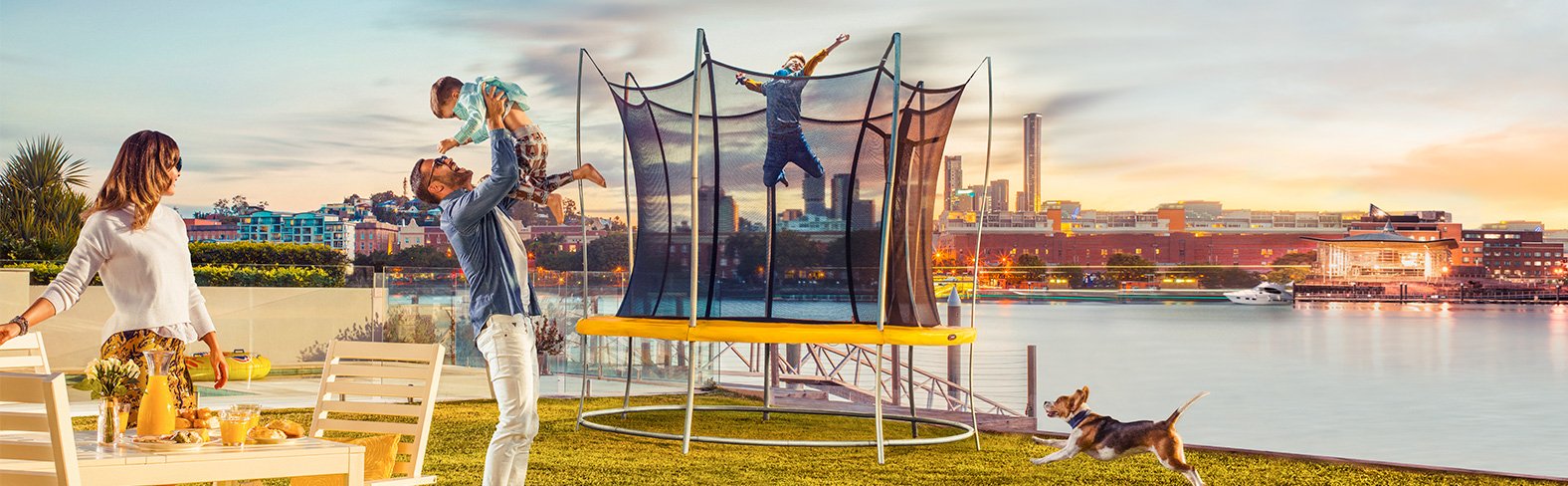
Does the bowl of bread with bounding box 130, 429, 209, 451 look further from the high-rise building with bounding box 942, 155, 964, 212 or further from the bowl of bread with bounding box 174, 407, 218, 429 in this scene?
the high-rise building with bounding box 942, 155, 964, 212

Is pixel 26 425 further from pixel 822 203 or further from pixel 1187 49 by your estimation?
pixel 1187 49

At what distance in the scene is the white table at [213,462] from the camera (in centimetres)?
232

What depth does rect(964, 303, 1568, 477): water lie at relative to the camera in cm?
2238

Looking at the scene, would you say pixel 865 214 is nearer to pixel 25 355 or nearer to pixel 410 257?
pixel 25 355

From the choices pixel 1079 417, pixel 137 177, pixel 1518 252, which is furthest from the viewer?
pixel 1518 252

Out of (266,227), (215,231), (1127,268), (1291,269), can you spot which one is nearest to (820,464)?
(215,231)

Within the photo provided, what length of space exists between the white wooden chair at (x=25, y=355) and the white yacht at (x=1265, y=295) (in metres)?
35.9

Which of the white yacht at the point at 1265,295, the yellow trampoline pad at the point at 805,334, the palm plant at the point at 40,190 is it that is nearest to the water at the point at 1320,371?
the white yacht at the point at 1265,295

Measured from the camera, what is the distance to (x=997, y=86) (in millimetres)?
8812

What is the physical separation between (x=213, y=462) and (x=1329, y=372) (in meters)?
32.7

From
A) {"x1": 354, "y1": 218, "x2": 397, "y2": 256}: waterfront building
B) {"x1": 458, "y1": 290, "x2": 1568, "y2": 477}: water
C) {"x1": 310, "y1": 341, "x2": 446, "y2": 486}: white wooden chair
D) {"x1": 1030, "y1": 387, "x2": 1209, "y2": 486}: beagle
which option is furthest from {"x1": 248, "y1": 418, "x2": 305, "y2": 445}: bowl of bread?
{"x1": 354, "y1": 218, "x2": 397, "y2": 256}: waterfront building

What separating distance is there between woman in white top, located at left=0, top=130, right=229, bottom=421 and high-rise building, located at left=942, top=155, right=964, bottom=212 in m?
3.85

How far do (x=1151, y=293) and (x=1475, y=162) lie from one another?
10373 millimetres

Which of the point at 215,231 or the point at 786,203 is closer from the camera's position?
the point at 786,203
